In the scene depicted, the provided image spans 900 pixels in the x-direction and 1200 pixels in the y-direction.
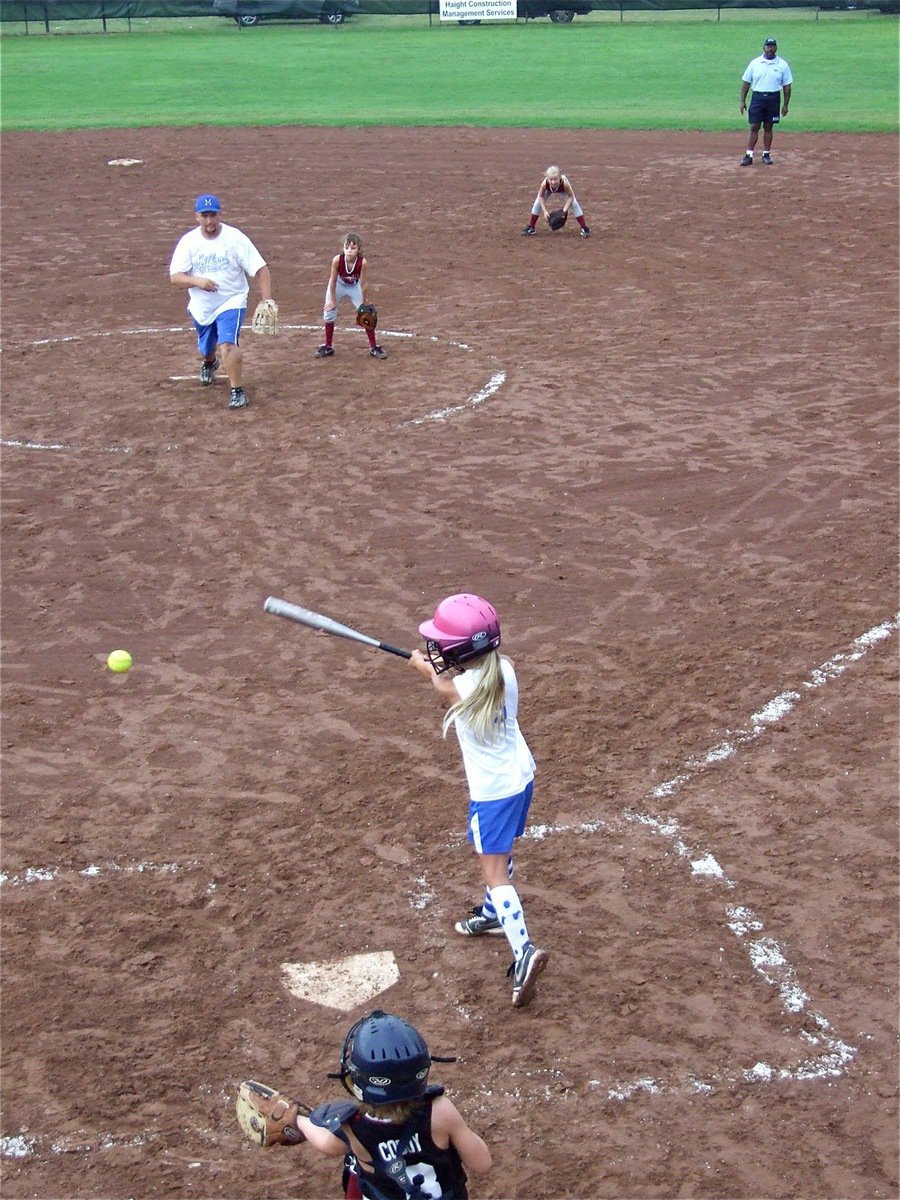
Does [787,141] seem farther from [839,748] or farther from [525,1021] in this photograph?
[525,1021]

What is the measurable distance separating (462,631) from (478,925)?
1.66 meters

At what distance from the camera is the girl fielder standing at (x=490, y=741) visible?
622cm

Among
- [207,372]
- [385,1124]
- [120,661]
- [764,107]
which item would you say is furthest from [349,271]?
[764,107]

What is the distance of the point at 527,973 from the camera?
634 centimetres

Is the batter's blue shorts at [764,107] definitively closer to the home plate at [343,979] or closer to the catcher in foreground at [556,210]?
the catcher in foreground at [556,210]

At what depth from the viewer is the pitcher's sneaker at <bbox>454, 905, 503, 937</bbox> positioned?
691cm

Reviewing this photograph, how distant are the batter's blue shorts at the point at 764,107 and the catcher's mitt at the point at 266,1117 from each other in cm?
2566

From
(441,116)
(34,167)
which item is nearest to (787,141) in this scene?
(441,116)

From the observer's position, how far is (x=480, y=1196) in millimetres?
5391

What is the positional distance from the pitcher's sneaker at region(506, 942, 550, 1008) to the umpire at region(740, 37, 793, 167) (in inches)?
932

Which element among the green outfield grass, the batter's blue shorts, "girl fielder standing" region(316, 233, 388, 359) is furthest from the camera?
the green outfield grass

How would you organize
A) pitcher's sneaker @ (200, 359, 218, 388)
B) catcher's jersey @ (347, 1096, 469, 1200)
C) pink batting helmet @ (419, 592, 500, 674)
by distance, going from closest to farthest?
catcher's jersey @ (347, 1096, 469, 1200) → pink batting helmet @ (419, 592, 500, 674) → pitcher's sneaker @ (200, 359, 218, 388)

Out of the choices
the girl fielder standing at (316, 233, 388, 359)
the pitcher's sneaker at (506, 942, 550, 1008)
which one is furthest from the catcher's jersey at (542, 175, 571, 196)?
the pitcher's sneaker at (506, 942, 550, 1008)

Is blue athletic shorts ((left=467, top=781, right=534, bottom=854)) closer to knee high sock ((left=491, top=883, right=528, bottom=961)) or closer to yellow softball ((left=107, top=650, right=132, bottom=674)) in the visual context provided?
knee high sock ((left=491, top=883, right=528, bottom=961))
